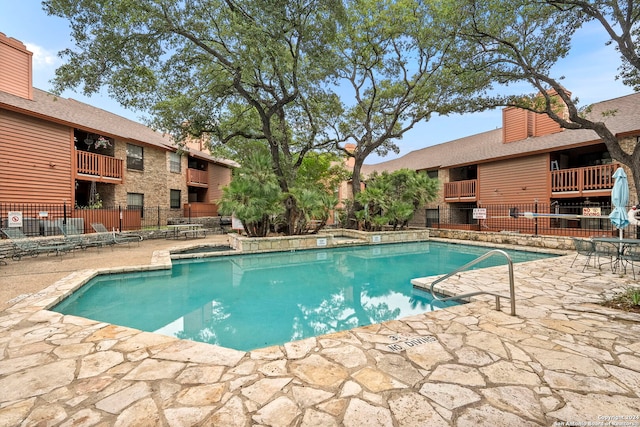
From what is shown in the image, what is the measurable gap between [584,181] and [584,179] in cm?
10

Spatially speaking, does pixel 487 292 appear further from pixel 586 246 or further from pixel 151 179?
pixel 151 179

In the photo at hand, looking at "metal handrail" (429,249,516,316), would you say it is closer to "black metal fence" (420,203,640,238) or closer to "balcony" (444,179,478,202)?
"black metal fence" (420,203,640,238)

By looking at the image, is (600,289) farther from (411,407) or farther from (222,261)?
(222,261)

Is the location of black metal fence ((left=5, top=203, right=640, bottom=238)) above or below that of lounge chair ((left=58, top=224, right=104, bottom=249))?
above

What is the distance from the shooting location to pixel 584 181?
1347 cm

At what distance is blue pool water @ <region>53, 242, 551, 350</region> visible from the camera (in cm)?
459

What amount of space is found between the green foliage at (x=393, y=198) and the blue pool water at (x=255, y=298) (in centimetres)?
560

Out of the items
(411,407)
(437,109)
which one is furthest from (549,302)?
(437,109)

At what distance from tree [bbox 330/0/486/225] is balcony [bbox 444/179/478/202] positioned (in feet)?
18.9

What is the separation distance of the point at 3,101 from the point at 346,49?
14717mm

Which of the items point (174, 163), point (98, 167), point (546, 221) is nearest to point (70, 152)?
point (98, 167)

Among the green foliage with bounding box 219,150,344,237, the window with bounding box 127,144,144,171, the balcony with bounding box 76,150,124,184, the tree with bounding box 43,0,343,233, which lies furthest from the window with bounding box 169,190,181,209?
the green foliage with bounding box 219,150,344,237

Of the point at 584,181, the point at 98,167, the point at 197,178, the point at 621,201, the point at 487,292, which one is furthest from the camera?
the point at 197,178

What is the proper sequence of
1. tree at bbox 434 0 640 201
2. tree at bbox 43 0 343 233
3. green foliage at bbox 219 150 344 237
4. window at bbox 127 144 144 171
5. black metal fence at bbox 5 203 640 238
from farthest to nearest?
window at bbox 127 144 144 171
black metal fence at bbox 5 203 640 238
green foliage at bbox 219 150 344 237
tree at bbox 43 0 343 233
tree at bbox 434 0 640 201
